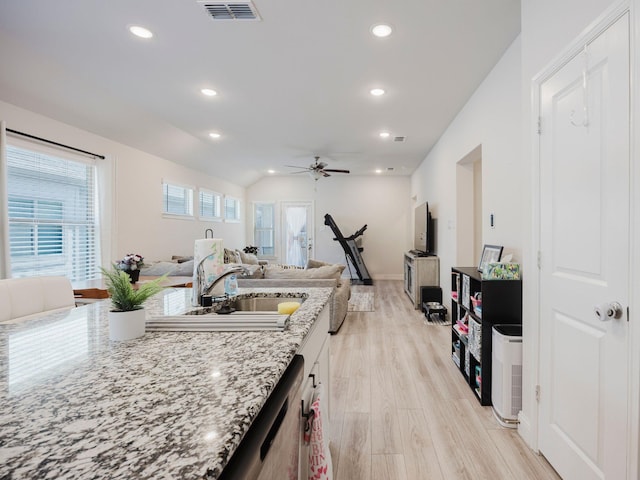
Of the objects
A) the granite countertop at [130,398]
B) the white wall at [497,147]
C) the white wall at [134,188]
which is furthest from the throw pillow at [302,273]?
the granite countertop at [130,398]

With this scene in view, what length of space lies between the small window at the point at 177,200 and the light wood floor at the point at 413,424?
3872 millimetres

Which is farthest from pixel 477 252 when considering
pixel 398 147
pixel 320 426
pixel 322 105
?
pixel 320 426

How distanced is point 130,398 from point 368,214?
318 inches

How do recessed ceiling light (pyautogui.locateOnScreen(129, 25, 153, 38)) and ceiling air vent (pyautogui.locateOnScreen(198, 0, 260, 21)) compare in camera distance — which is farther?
recessed ceiling light (pyautogui.locateOnScreen(129, 25, 153, 38))

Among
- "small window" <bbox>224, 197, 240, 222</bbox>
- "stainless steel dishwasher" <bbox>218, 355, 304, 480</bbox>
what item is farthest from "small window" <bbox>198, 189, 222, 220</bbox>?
"stainless steel dishwasher" <bbox>218, 355, 304, 480</bbox>

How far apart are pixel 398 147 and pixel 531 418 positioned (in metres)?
4.64

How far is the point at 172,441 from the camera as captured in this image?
0.51 metres

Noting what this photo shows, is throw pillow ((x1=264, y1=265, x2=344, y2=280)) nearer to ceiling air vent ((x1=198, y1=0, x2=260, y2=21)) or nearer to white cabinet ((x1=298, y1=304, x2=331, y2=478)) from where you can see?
white cabinet ((x1=298, y1=304, x2=331, y2=478))

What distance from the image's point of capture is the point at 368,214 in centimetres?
851

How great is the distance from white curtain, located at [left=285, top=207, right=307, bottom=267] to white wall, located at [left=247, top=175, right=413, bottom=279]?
347 millimetres

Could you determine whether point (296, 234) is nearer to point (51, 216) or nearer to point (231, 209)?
point (231, 209)

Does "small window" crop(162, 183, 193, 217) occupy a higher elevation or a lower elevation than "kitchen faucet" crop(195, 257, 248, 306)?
higher

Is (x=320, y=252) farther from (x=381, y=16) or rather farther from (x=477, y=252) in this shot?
(x=381, y=16)

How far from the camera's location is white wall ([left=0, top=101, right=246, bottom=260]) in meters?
3.43
